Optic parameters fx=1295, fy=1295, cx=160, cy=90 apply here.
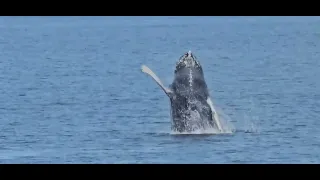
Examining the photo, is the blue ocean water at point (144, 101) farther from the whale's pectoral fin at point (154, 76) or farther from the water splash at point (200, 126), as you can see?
the whale's pectoral fin at point (154, 76)

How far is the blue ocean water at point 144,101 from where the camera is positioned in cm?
1722

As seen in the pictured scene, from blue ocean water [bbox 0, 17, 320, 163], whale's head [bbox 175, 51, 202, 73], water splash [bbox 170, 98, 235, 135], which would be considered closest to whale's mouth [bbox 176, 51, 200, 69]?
whale's head [bbox 175, 51, 202, 73]

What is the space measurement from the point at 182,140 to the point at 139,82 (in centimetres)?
1293

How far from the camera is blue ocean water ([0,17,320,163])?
1722 cm

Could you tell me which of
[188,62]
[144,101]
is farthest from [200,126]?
[144,101]

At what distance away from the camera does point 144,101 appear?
25125mm

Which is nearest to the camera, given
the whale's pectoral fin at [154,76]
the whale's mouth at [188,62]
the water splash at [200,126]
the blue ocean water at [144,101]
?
the whale's pectoral fin at [154,76]

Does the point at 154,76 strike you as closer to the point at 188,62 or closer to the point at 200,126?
the point at 188,62

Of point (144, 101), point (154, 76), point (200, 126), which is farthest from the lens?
point (144, 101)

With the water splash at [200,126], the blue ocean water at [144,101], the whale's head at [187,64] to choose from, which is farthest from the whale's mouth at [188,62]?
the blue ocean water at [144,101]

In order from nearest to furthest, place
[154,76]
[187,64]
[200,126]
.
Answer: [154,76] < [187,64] < [200,126]
